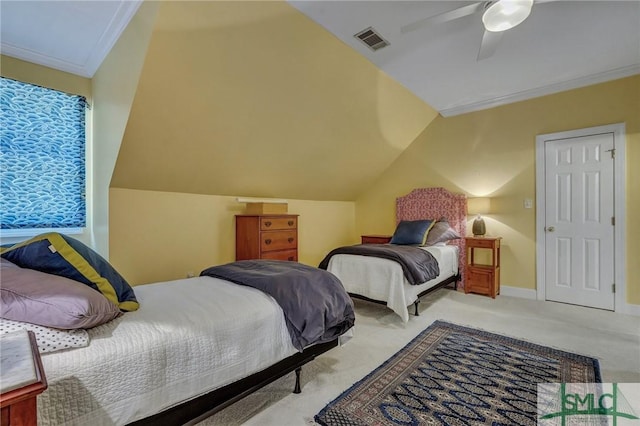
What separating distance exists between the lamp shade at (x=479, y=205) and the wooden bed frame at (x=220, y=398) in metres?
3.26

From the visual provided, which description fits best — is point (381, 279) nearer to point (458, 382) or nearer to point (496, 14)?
point (458, 382)

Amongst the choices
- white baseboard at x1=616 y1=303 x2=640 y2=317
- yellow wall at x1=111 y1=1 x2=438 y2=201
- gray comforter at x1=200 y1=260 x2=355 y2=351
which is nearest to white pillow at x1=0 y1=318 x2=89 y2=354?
gray comforter at x1=200 y1=260 x2=355 y2=351

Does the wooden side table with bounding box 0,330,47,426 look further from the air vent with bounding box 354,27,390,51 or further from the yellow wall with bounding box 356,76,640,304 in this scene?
the yellow wall with bounding box 356,76,640,304

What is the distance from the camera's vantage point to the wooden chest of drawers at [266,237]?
365cm

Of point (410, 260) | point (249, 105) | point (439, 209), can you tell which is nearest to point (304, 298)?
point (410, 260)

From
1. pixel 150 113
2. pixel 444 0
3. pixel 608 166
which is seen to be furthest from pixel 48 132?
pixel 608 166

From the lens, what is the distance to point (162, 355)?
3.86ft

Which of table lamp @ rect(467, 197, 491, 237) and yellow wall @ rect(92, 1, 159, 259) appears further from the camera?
table lamp @ rect(467, 197, 491, 237)

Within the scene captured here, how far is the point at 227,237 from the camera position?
3.90 metres

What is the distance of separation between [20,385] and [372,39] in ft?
9.77

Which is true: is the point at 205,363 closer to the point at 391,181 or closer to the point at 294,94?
the point at 294,94

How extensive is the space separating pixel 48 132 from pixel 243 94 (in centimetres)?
202

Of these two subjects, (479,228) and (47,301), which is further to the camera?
(479,228)

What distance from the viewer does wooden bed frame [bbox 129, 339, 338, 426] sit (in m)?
1.21
